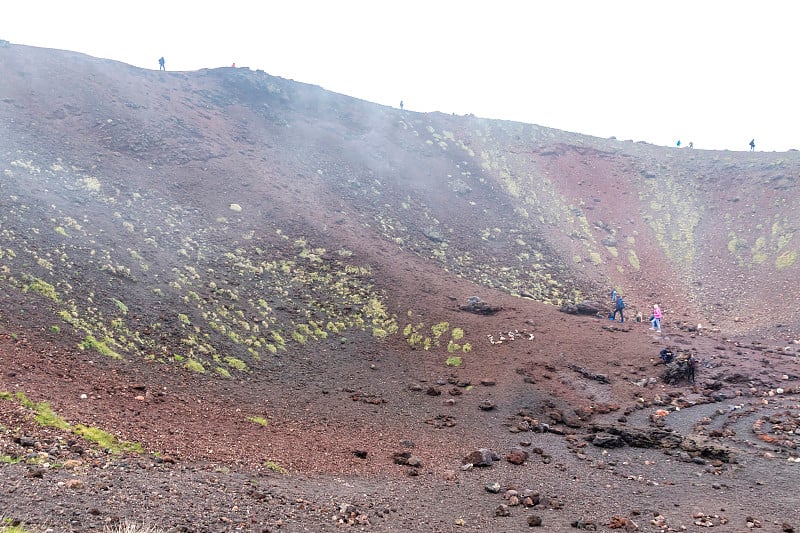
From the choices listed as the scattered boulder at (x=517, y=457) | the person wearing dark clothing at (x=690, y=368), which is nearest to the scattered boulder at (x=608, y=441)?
the scattered boulder at (x=517, y=457)

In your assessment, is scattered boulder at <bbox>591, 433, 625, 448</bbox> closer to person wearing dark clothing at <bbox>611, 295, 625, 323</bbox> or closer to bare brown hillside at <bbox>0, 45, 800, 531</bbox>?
bare brown hillside at <bbox>0, 45, 800, 531</bbox>

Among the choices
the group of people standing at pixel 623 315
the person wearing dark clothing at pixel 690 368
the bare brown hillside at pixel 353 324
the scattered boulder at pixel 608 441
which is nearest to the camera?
the bare brown hillside at pixel 353 324

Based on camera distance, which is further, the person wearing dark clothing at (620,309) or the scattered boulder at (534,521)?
the person wearing dark clothing at (620,309)

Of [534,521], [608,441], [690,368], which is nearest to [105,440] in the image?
[534,521]

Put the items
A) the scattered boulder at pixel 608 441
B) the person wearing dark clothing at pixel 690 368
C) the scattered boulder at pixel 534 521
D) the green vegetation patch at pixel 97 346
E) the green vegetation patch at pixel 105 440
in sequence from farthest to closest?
the person wearing dark clothing at pixel 690 368 < the scattered boulder at pixel 608 441 < the green vegetation patch at pixel 97 346 < the scattered boulder at pixel 534 521 < the green vegetation patch at pixel 105 440

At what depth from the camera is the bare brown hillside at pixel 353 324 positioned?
10.6 meters

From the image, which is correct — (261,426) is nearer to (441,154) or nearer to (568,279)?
(568,279)

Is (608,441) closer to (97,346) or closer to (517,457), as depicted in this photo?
(517,457)

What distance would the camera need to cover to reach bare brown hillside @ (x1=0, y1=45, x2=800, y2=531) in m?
10.6

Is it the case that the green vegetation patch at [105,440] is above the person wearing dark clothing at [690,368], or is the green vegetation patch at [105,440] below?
below

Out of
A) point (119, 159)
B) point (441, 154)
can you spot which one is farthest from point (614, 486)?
point (441, 154)

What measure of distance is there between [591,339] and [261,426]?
13.9 m

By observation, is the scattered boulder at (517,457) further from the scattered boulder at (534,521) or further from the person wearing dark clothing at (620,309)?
the person wearing dark clothing at (620,309)

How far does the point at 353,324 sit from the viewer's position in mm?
21406
